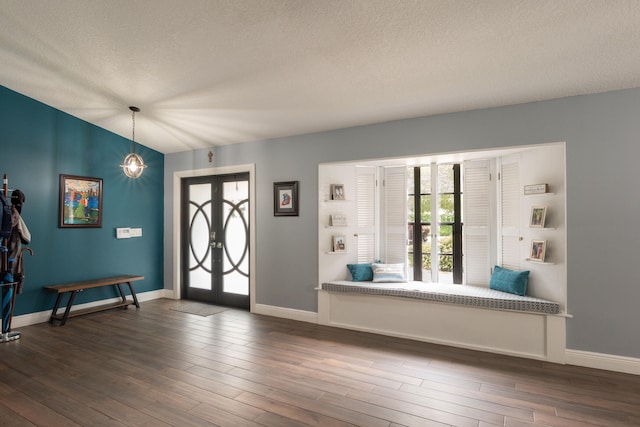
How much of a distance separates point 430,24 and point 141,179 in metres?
5.03

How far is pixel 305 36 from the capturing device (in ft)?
8.60

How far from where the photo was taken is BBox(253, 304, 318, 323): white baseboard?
4539 millimetres

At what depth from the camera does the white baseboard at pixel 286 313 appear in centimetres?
454

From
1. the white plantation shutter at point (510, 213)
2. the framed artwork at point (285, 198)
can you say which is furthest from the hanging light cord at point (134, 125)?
the white plantation shutter at point (510, 213)

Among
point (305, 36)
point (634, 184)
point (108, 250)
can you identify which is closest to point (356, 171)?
point (305, 36)

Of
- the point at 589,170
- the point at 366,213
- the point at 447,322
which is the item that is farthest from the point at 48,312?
the point at 589,170

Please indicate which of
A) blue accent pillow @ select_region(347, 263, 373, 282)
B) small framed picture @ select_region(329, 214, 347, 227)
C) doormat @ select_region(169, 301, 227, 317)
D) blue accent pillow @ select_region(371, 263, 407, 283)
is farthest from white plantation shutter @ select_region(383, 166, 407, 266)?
doormat @ select_region(169, 301, 227, 317)

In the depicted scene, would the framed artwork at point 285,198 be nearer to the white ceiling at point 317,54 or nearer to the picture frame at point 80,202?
the white ceiling at point 317,54

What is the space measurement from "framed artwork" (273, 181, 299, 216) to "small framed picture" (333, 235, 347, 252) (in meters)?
0.66

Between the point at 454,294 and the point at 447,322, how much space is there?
317mm

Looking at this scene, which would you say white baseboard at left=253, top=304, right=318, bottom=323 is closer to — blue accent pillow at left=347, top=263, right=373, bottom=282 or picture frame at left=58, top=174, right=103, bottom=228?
blue accent pillow at left=347, top=263, right=373, bottom=282

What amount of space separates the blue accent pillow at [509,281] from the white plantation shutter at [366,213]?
1.50 metres

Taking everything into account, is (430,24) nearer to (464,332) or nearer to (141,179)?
(464,332)

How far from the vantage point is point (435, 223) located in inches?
176
